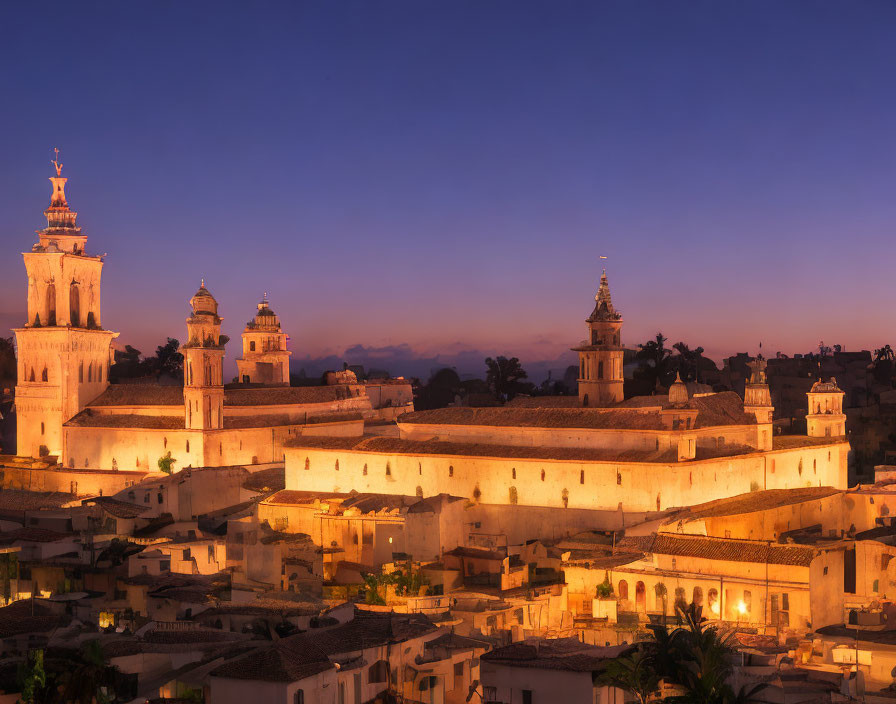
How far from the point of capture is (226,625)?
91.0 ft

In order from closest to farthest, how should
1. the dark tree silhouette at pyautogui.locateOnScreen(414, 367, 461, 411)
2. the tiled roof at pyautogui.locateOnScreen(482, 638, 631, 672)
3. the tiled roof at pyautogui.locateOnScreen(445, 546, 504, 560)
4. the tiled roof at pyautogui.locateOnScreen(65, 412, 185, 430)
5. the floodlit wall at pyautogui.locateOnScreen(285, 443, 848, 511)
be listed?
the tiled roof at pyautogui.locateOnScreen(482, 638, 631, 672)
the tiled roof at pyautogui.locateOnScreen(445, 546, 504, 560)
the floodlit wall at pyautogui.locateOnScreen(285, 443, 848, 511)
the tiled roof at pyautogui.locateOnScreen(65, 412, 185, 430)
the dark tree silhouette at pyautogui.locateOnScreen(414, 367, 461, 411)

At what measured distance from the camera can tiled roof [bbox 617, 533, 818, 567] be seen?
31312 mm

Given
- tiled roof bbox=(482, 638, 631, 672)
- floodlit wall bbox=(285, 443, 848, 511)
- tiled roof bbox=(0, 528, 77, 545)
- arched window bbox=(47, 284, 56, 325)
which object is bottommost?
tiled roof bbox=(482, 638, 631, 672)

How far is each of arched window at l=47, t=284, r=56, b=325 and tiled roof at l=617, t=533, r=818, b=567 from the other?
3098 cm

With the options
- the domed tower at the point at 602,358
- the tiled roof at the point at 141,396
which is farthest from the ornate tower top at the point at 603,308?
the tiled roof at the point at 141,396

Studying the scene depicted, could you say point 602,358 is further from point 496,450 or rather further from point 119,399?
point 119,399

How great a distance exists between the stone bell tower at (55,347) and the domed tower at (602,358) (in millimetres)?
21092

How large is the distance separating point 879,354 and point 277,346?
37868 millimetres

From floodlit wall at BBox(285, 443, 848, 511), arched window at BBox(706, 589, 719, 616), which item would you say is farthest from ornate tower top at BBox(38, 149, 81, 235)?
arched window at BBox(706, 589, 719, 616)

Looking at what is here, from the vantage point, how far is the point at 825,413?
1903 inches

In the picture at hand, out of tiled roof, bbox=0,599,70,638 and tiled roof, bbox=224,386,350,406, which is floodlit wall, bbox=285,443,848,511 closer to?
tiled roof, bbox=224,386,350,406

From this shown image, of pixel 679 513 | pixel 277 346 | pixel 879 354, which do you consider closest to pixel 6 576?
pixel 679 513

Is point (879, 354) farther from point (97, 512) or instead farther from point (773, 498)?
point (97, 512)

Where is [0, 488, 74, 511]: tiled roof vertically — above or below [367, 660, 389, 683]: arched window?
above
